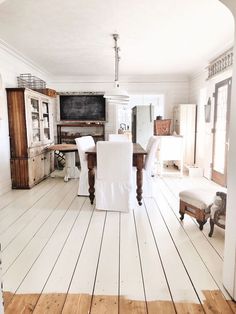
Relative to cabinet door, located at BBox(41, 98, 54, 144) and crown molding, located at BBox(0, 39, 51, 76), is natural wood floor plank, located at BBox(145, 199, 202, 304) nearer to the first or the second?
cabinet door, located at BBox(41, 98, 54, 144)

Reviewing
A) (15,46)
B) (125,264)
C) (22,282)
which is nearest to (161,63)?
(15,46)

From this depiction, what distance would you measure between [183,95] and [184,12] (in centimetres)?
384

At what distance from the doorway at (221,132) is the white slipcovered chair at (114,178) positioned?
2014mm

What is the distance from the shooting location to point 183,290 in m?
1.72

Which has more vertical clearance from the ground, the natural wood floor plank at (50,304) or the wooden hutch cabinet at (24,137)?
the wooden hutch cabinet at (24,137)

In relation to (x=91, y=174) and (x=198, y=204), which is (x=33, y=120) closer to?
(x=91, y=174)

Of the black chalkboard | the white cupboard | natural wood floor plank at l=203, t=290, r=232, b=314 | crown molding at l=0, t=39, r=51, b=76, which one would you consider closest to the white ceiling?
crown molding at l=0, t=39, r=51, b=76

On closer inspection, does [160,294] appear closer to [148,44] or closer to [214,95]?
[148,44]

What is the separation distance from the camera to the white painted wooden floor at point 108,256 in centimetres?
168

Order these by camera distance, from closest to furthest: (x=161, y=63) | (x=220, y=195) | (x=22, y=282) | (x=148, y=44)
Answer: (x=22, y=282) < (x=220, y=195) < (x=148, y=44) < (x=161, y=63)

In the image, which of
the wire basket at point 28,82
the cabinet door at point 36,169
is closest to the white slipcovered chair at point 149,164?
the cabinet door at point 36,169

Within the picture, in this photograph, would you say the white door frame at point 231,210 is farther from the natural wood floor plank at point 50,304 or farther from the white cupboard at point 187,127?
the white cupboard at point 187,127

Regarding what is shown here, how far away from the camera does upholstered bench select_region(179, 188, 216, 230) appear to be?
260 cm

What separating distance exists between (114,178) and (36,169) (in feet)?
6.71
